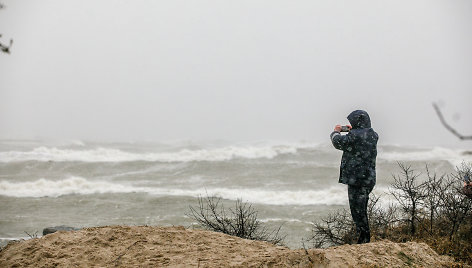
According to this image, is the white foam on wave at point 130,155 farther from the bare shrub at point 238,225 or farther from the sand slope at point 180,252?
the sand slope at point 180,252

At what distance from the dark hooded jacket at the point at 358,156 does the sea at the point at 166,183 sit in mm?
3436

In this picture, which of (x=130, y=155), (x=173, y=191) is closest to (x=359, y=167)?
(x=173, y=191)

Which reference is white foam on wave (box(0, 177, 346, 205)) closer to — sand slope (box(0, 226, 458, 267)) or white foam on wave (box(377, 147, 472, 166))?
sand slope (box(0, 226, 458, 267))

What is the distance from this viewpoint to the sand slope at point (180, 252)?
180 inches

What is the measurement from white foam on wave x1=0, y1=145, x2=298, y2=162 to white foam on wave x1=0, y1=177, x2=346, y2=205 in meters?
7.23

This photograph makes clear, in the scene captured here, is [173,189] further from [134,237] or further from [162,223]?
[134,237]

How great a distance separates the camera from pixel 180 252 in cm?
502

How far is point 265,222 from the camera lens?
44.8 feet

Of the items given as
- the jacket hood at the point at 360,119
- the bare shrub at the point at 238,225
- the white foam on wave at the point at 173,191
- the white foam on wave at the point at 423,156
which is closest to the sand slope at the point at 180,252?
the bare shrub at the point at 238,225

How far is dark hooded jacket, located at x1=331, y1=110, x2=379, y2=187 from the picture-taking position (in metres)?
5.93

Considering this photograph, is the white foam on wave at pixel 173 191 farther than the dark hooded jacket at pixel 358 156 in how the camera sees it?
Yes

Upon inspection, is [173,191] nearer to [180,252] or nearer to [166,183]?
[166,183]

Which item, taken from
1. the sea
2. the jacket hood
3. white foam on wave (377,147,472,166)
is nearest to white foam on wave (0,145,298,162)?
the sea

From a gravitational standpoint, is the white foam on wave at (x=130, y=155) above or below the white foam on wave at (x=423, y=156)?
below
